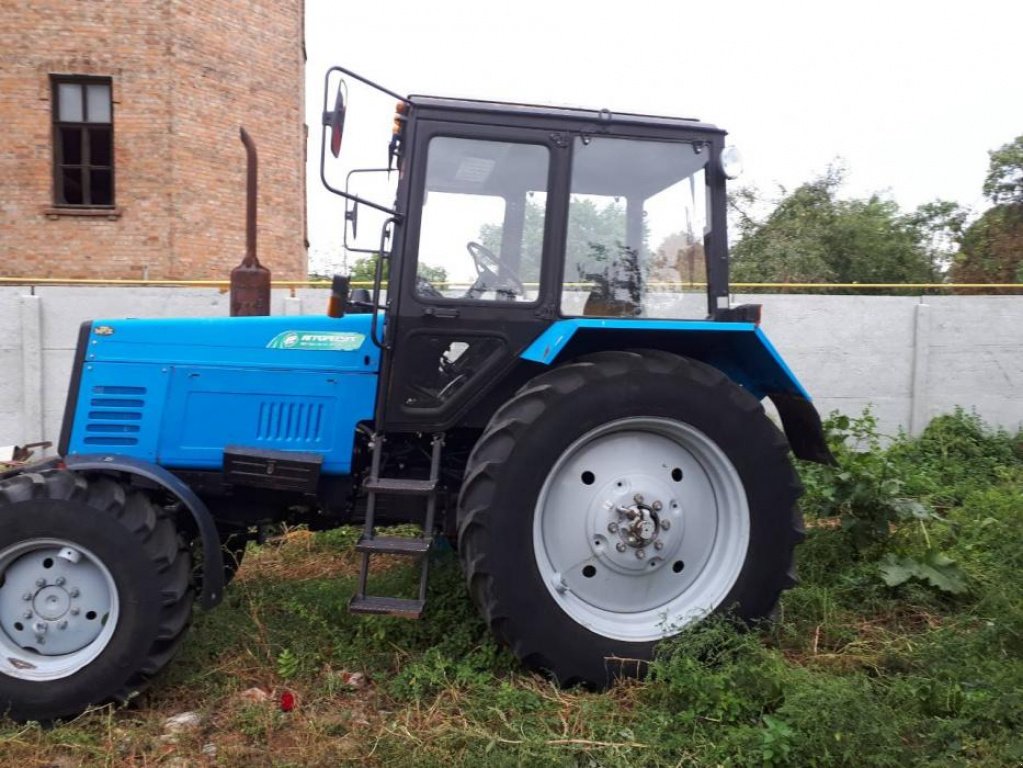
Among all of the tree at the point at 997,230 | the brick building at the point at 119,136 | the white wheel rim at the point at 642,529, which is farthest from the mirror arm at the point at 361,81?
the tree at the point at 997,230

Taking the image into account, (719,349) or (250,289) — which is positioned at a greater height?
(250,289)

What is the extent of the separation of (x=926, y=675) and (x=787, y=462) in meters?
0.99

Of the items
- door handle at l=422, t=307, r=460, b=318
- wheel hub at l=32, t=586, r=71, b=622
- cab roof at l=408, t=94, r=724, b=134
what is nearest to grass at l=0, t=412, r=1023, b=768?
wheel hub at l=32, t=586, r=71, b=622

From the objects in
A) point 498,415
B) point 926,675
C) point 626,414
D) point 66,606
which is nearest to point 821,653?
point 926,675

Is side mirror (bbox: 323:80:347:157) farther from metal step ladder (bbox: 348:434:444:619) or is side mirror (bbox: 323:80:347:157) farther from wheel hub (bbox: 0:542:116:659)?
wheel hub (bbox: 0:542:116:659)

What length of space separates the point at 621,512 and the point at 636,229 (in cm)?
121

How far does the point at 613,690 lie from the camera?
3096 millimetres

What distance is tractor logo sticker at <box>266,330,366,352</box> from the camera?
3.50 meters

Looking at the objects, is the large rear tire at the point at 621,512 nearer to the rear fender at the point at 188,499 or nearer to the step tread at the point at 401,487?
the step tread at the point at 401,487

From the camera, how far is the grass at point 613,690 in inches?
105

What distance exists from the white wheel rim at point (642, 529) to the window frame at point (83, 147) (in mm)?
11612

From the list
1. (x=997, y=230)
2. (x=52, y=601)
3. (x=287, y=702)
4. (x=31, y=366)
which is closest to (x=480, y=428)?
(x=287, y=702)

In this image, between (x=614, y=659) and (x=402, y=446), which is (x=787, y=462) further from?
(x=402, y=446)

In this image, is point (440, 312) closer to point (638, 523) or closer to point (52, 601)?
point (638, 523)
